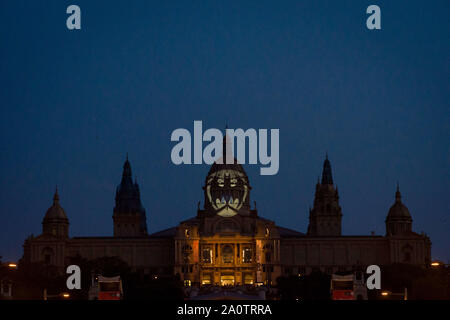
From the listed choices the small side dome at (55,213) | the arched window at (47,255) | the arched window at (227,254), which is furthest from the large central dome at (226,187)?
the arched window at (47,255)

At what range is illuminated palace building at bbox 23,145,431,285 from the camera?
176 meters

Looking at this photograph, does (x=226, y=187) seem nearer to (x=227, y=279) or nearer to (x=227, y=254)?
(x=227, y=254)

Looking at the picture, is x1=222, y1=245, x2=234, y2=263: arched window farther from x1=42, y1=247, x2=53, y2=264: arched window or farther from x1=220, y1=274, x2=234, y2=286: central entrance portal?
x1=42, y1=247, x2=53, y2=264: arched window

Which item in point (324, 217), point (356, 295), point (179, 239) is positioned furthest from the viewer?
point (324, 217)

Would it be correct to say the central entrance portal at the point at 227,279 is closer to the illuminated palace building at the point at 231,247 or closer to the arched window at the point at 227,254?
the illuminated palace building at the point at 231,247

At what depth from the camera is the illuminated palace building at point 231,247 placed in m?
176

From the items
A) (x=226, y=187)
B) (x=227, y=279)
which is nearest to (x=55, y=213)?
(x=226, y=187)

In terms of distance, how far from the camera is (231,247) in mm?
178125

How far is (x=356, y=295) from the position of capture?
99.9m

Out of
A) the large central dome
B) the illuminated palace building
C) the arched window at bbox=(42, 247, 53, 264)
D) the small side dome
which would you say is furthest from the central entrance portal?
the small side dome
